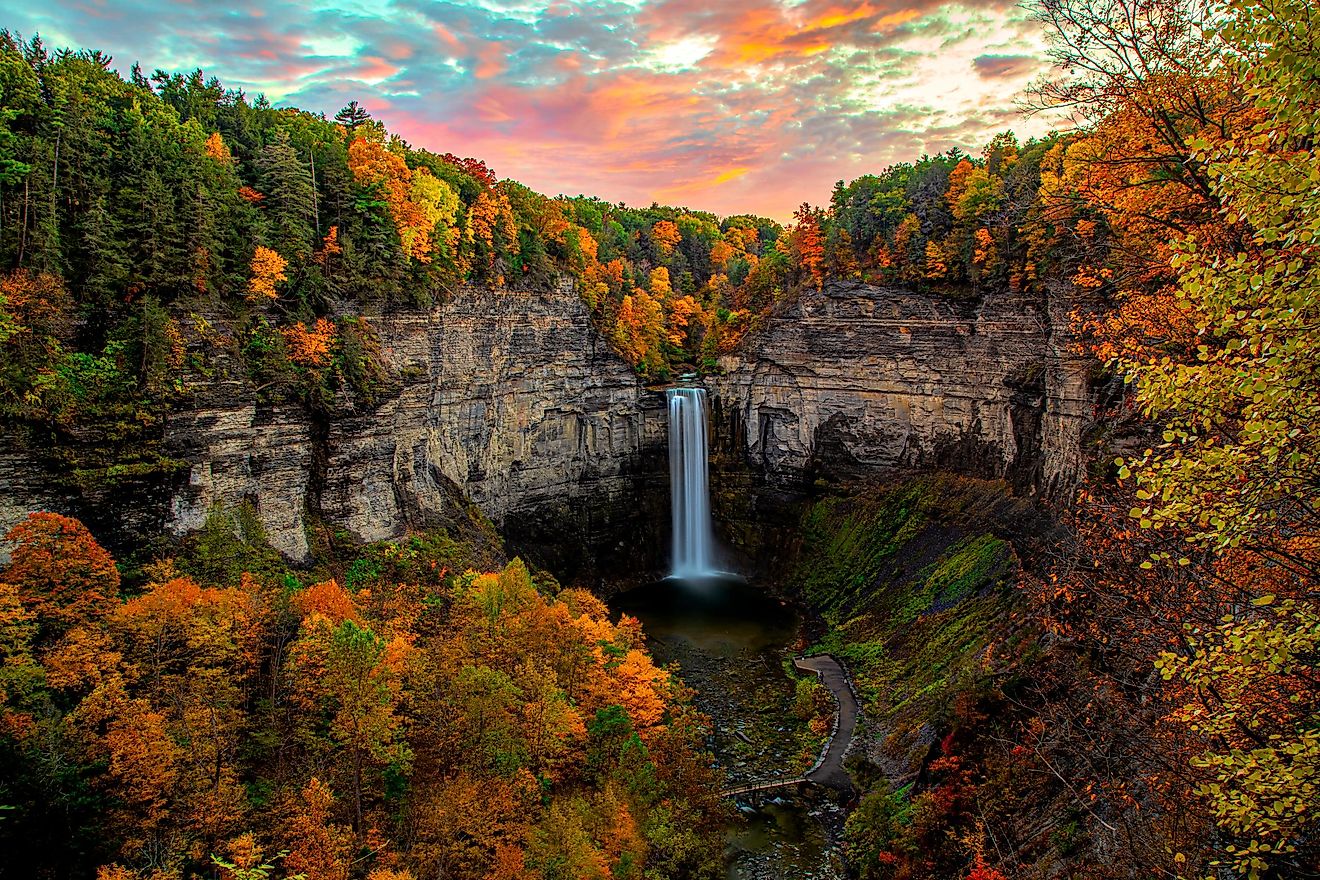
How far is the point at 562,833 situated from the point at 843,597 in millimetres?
33102

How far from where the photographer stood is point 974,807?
2152 cm

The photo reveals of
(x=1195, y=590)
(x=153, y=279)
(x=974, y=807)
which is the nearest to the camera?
(x=1195, y=590)

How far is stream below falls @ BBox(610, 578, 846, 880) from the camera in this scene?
1050 inches

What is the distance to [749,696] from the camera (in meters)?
38.6

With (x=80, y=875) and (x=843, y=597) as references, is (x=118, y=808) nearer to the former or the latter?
(x=80, y=875)

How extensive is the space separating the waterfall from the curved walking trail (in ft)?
58.8

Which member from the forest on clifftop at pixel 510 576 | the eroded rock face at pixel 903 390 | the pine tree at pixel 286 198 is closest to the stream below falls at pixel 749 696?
the forest on clifftop at pixel 510 576

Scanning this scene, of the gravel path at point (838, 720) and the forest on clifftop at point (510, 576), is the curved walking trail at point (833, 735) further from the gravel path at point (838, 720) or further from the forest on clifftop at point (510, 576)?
the forest on clifftop at point (510, 576)

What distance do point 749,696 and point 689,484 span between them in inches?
941

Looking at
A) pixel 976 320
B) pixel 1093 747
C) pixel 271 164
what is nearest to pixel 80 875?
pixel 1093 747

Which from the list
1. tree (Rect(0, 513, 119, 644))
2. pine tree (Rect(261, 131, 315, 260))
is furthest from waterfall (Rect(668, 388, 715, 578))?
tree (Rect(0, 513, 119, 644))

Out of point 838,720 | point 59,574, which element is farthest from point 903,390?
point 59,574

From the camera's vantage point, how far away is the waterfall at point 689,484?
197 feet

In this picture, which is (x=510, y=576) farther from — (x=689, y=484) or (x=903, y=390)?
(x=903, y=390)
